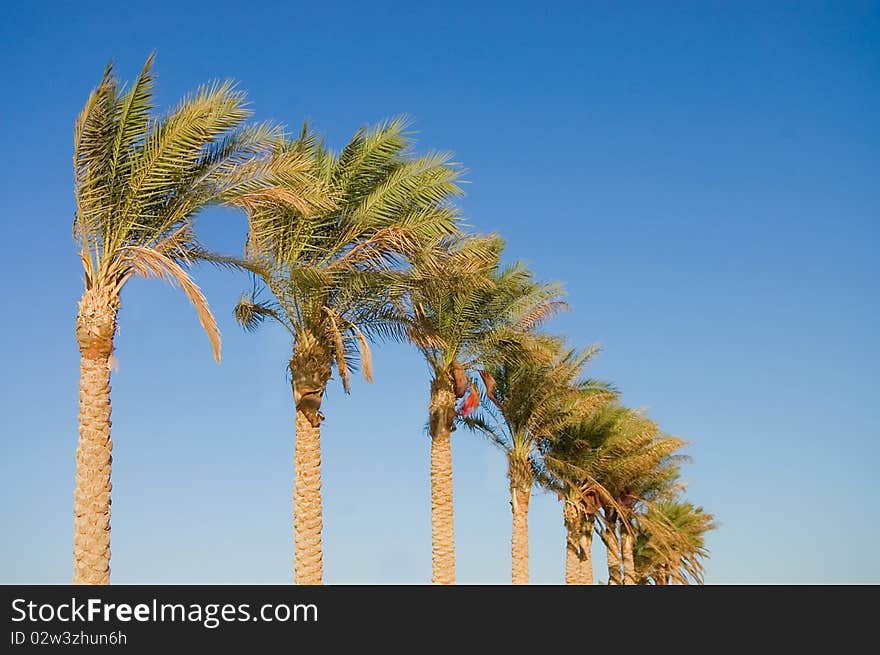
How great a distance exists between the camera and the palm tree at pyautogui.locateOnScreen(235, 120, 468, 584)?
17.2 metres

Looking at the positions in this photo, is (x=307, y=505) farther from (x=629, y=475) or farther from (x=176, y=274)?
(x=629, y=475)

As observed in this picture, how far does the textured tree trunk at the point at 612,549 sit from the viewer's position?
34969 mm

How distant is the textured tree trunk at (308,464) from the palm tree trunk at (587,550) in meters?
16.6

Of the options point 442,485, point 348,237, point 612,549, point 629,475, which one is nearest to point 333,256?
point 348,237

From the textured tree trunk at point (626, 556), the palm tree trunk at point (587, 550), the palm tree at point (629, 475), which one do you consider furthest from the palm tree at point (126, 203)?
the textured tree trunk at point (626, 556)

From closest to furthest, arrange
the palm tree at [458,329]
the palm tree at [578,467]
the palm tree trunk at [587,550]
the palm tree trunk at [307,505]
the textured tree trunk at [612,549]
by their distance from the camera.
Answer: the palm tree trunk at [307,505]
the palm tree at [458,329]
the palm tree at [578,467]
the palm tree trunk at [587,550]
the textured tree trunk at [612,549]

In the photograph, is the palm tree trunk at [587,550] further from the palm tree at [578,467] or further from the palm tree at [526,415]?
the palm tree at [526,415]

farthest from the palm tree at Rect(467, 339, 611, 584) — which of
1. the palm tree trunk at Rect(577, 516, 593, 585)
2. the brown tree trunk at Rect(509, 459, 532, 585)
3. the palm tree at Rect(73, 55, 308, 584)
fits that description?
the palm tree at Rect(73, 55, 308, 584)

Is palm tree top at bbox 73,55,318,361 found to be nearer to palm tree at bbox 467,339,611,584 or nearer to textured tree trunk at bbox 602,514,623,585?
palm tree at bbox 467,339,611,584

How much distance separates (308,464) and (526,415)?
1031 centimetres

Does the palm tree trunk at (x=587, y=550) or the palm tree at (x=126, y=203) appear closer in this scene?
the palm tree at (x=126, y=203)

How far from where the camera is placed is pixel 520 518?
26.4 m

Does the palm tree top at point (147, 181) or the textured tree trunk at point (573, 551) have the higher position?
the palm tree top at point (147, 181)
